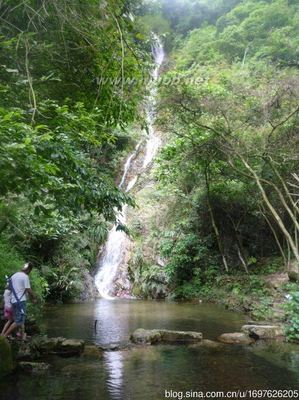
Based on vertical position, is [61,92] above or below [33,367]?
above

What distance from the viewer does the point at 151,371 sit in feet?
21.3

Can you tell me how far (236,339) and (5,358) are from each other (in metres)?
4.87

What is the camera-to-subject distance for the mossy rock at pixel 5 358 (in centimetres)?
600

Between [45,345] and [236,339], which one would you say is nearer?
[45,345]

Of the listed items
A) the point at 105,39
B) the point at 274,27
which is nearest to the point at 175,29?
the point at 274,27

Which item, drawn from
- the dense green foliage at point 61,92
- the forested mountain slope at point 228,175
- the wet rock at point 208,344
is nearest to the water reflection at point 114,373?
the wet rock at point 208,344

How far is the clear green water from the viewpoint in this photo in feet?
18.2

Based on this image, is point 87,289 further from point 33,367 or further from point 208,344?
point 33,367

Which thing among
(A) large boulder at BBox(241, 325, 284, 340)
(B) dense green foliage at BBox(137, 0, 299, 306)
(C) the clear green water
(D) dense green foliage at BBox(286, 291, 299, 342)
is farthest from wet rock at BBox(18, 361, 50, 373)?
(B) dense green foliage at BBox(137, 0, 299, 306)

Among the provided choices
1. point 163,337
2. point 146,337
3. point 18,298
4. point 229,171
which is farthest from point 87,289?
point 18,298

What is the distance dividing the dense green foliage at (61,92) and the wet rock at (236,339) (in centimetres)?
399

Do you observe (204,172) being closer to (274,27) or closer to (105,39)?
(105,39)

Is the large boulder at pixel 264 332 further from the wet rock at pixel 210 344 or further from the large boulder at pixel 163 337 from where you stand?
the large boulder at pixel 163 337

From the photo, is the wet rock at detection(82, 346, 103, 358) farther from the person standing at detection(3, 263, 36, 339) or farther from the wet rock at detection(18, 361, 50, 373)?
the person standing at detection(3, 263, 36, 339)
